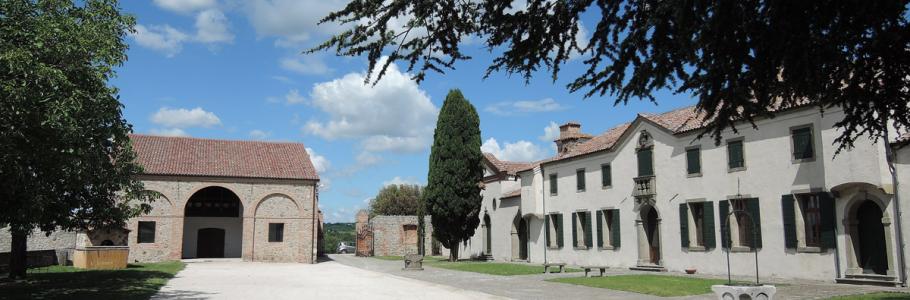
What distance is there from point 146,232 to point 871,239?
3258 centimetres

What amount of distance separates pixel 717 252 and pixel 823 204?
423cm

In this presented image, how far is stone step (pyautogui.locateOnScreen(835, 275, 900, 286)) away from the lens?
16.0m

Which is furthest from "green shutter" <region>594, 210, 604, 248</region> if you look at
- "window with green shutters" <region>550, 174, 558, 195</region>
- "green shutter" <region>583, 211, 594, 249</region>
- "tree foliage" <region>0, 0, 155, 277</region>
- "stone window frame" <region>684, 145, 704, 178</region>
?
"tree foliage" <region>0, 0, 155, 277</region>

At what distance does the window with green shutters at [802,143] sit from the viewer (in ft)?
60.4

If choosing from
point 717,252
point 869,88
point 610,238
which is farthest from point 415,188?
point 869,88

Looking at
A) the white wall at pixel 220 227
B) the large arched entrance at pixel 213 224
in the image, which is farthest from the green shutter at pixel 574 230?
the white wall at pixel 220 227

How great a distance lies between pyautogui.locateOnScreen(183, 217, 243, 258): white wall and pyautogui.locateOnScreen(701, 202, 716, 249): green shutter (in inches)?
1119

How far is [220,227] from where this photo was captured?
132 ft

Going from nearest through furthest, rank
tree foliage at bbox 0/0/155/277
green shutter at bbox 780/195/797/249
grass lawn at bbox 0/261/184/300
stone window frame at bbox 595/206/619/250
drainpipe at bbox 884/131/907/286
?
1. tree foliage at bbox 0/0/155/277
2. grass lawn at bbox 0/261/184/300
3. drainpipe at bbox 884/131/907/286
4. green shutter at bbox 780/195/797/249
5. stone window frame at bbox 595/206/619/250

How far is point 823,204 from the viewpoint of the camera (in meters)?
18.0

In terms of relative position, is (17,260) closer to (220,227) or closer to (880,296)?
(220,227)

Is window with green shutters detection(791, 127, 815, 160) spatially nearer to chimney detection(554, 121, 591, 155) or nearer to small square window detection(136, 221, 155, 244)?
chimney detection(554, 121, 591, 155)

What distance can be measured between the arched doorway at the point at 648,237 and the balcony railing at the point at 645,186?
0.54 meters

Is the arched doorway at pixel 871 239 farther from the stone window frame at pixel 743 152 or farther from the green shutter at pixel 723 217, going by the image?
the green shutter at pixel 723 217
